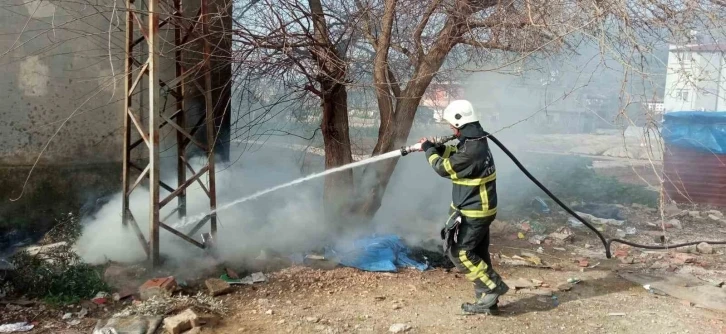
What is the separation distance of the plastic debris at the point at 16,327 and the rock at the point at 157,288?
2.91 feet

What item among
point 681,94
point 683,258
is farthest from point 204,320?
point 683,258

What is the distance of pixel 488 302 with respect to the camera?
5023 mm

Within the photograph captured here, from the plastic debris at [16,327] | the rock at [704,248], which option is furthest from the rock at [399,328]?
the rock at [704,248]

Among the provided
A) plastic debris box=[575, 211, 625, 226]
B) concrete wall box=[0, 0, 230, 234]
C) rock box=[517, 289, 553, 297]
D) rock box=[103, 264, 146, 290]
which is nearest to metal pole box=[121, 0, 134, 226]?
rock box=[103, 264, 146, 290]

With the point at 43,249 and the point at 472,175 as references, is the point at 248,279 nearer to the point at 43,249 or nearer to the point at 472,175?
the point at 43,249

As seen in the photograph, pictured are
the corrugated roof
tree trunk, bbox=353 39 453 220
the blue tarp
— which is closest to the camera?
tree trunk, bbox=353 39 453 220

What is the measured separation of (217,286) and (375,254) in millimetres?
1848

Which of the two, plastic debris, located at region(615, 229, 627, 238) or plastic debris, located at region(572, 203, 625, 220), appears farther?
plastic debris, located at region(572, 203, 625, 220)

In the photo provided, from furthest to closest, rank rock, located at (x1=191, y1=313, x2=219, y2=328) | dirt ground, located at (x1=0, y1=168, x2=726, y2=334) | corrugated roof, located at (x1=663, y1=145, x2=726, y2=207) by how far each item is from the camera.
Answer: corrugated roof, located at (x1=663, y1=145, x2=726, y2=207)
dirt ground, located at (x1=0, y1=168, x2=726, y2=334)
rock, located at (x1=191, y1=313, x2=219, y2=328)

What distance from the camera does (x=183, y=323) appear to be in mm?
4445

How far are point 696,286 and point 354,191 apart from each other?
403 cm

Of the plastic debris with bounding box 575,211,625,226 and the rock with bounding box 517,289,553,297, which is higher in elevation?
the plastic debris with bounding box 575,211,625,226

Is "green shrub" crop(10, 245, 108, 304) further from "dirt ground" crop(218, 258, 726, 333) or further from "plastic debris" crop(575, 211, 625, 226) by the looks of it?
"plastic debris" crop(575, 211, 625, 226)

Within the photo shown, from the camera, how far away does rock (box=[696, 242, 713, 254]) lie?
789 cm
